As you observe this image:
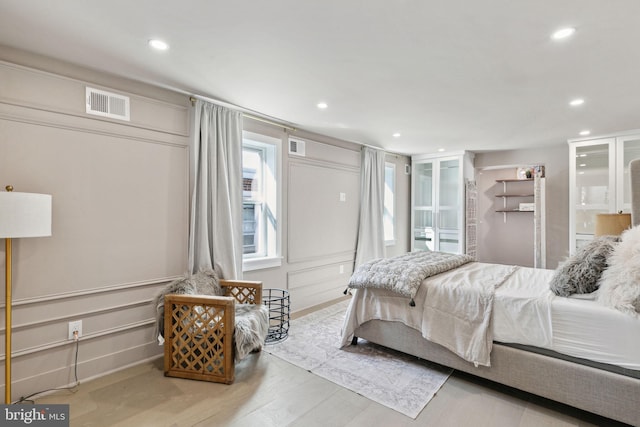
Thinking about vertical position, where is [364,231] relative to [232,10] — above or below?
below

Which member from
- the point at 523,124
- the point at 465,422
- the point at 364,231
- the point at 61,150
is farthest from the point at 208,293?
the point at 523,124

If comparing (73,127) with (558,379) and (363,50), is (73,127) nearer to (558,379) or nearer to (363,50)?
(363,50)

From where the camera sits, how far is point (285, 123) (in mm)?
3986

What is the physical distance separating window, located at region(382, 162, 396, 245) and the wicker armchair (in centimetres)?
406

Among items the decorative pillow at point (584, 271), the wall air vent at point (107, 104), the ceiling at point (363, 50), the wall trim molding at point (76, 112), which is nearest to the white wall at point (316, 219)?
the wall trim molding at point (76, 112)

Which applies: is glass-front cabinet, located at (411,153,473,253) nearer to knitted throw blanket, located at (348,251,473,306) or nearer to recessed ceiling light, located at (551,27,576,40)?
knitted throw blanket, located at (348,251,473,306)

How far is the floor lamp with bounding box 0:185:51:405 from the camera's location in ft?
6.02

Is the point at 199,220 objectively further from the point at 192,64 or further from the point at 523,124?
the point at 523,124

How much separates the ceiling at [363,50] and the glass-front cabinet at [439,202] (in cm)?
234

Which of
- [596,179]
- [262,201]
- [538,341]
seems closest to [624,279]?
[538,341]

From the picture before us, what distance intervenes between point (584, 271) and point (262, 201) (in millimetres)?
3128

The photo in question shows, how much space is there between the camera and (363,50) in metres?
2.18

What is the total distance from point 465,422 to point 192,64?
10.1 ft

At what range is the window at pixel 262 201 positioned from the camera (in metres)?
3.88
